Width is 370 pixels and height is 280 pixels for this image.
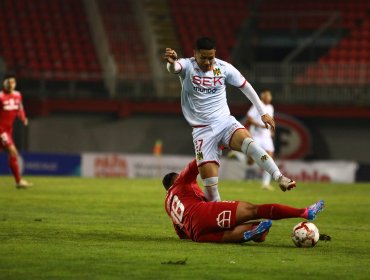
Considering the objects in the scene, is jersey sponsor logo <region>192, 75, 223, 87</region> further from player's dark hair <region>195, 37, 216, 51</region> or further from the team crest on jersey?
player's dark hair <region>195, 37, 216, 51</region>

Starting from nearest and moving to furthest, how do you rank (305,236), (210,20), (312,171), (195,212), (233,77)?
(305,236) < (195,212) < (233,77) < (312,171) < (210,20)

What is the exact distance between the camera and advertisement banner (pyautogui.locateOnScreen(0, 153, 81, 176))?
3038 centimetres

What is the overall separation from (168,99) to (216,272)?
75.6 feet

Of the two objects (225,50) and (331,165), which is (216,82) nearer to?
(331,165)

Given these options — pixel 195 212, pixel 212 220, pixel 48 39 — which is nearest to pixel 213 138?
pixel 195 212

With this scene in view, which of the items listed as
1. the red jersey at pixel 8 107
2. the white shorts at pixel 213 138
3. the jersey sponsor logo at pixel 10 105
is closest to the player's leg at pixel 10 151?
the red jersey at pixel 8 107

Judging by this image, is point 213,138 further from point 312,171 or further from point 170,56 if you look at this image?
point 312,171

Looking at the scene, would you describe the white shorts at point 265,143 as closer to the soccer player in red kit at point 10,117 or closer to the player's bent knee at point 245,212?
the soccer player in red kit at point 10,117

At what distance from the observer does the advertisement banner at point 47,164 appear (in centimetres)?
3038

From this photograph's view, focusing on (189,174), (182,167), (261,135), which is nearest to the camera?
(189,174)

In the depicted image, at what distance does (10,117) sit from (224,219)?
12.2 meters

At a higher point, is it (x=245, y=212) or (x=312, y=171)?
(x=245, y=212)

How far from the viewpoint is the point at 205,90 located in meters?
12.3

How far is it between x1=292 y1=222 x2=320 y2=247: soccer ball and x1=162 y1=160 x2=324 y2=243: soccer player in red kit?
9.1 inches
